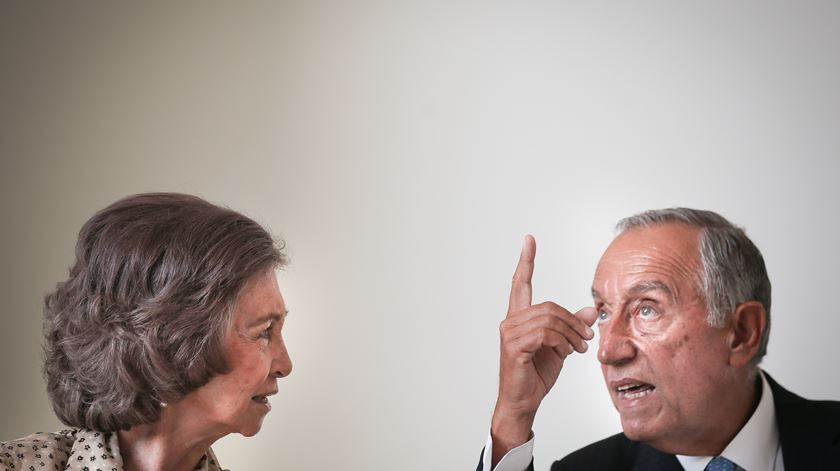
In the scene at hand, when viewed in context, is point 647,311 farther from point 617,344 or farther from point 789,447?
point 789,447

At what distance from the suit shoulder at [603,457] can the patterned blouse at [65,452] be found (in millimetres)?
1152

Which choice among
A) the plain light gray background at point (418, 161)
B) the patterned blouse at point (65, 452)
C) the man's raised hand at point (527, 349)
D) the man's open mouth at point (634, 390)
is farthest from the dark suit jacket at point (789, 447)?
the patterned blouse at point (65, 452)

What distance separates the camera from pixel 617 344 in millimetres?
2072

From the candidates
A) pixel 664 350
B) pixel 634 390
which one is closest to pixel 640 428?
pixel 634 390

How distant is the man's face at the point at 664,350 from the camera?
205 cm

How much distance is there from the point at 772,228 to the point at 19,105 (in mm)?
2831

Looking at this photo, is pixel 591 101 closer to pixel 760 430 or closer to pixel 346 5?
pixel 346 5

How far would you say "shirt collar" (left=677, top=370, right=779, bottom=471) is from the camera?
6.88ft

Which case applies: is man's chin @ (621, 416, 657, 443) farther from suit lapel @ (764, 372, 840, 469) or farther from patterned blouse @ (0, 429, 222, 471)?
patterned blouse @ (0, 429, 222, 471)

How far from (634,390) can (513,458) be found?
1.13 ft

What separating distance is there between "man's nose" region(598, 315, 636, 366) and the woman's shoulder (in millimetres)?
1217

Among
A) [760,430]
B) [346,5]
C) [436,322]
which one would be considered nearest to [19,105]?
[346,5]

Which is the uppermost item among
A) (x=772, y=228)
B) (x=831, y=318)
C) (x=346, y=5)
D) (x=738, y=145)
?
(x=346, y=5)

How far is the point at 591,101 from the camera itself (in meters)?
2.97
